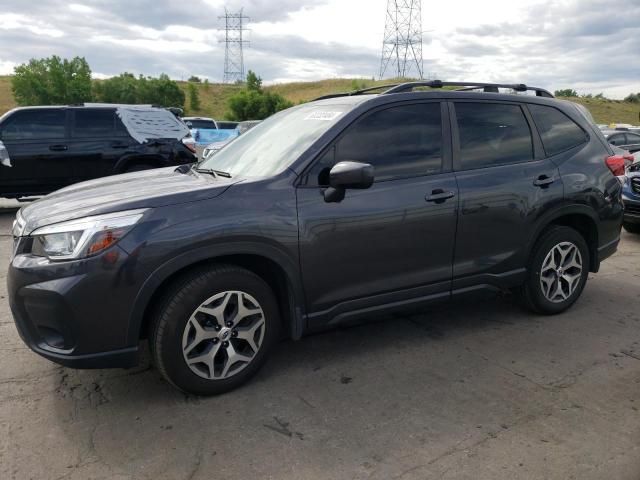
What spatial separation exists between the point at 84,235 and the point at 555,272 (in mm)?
3577

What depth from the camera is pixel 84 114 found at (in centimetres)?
938

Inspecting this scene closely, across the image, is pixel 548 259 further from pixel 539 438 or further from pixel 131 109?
pixel 131 109

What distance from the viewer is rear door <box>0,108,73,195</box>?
357 inches

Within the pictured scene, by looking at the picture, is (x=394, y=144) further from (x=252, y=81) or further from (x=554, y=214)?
(x=252, y=81)

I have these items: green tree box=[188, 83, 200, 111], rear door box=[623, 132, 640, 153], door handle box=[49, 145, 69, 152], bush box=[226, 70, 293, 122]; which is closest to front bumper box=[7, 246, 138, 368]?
door handle box=[49, 145, 69, 152]

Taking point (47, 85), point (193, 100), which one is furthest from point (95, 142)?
point (193, 100)

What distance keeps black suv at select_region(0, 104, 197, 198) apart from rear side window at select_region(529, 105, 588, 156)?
672 centimetres

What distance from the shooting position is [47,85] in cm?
6706

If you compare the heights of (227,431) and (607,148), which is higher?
(607,148)

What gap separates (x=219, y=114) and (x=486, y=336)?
266ft

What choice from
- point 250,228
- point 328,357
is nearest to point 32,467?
point 250,228

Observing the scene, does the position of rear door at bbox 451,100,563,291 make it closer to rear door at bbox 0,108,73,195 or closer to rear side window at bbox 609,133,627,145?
rear door at bbox 0,108,73,195

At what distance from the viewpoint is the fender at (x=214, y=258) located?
289 centimetres

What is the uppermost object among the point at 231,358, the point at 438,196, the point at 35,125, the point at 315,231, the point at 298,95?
the point at 298,95
